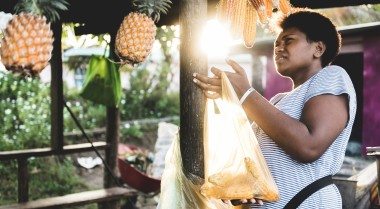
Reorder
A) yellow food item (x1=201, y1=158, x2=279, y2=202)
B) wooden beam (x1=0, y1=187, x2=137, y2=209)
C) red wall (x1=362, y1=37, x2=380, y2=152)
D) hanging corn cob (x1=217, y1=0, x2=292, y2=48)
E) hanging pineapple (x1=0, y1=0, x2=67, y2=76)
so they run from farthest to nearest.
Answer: red wall (x1=362, y1=37, x2=380, y2=152) < wooden beam (x1=0, y1=187, x2=137, y2=209) < hanging corn cob (x1=217, y1=0, x2=292, y2=48) < yellow food item (x1=201, y1=158, x2=279, y2=202) < hanging pineapple (x1=0, y1=0, x2=67, y2=76)

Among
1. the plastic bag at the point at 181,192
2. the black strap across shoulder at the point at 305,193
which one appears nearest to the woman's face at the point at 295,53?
the black strap across shoulder at the point at 305,193

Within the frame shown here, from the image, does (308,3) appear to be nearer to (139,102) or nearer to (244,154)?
(244,154)

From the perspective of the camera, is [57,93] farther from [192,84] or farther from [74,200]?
[192,84]

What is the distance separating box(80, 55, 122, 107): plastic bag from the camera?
5582 millimetres

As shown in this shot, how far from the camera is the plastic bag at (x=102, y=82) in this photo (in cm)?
558

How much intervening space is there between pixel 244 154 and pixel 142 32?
770mm

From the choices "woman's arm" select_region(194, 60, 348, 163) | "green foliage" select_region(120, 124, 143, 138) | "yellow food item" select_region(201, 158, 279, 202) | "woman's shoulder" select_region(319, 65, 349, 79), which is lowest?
"green foliage" select_region(120, 124, 143, 138)

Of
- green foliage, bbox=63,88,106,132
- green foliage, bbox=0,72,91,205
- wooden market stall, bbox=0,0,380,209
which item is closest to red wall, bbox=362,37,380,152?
wooden market stall, bbox=0,0,380,209

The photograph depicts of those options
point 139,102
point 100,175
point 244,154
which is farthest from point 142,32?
point 139,102

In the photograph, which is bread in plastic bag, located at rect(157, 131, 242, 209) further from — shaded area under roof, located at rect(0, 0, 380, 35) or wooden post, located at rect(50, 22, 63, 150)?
wooden post, located at rect(50, 22, 63, 150)

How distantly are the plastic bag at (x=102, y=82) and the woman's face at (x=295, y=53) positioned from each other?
3.63m

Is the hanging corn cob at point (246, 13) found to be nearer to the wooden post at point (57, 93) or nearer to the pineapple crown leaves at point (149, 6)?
the pineapple crown leaves at point (149, 6)

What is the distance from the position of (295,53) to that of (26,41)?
1217mm

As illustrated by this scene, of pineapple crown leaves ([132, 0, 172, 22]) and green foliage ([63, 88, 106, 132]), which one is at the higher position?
pineapple crown leaves ([132, 0, 172, 22])
